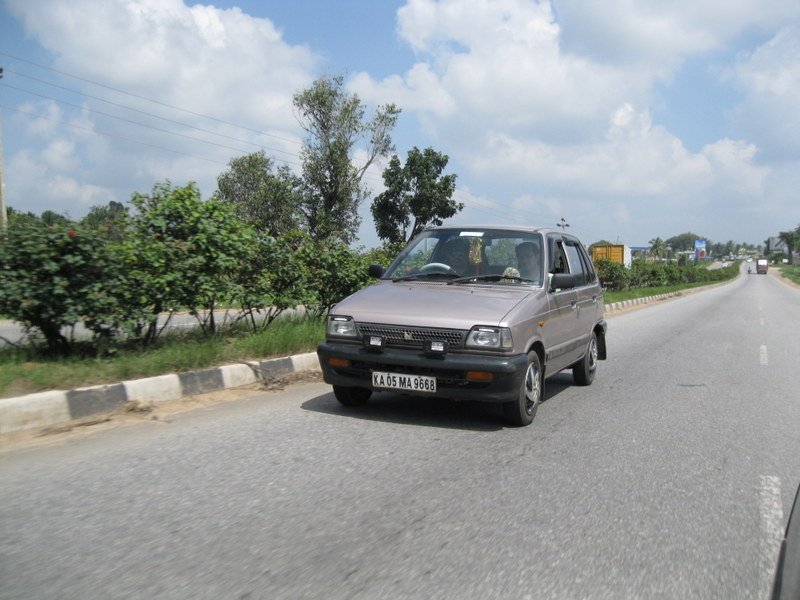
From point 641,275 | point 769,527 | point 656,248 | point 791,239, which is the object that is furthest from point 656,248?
point 769,527

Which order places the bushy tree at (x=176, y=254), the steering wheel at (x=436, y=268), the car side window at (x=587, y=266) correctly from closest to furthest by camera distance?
the steering wheel at (x=436, y=268) → the bushy tree at (x=176, y=254) → the car side window at (x=587, y=266)

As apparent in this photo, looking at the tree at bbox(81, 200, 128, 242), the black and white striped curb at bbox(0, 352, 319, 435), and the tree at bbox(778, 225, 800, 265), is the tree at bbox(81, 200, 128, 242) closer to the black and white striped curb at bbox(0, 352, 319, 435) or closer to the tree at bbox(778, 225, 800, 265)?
the black and white striped curb at bbox(0, 352, 319, 435)

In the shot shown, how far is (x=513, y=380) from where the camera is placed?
17.2 ft

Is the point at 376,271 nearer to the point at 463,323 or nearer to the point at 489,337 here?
the point at 463,323

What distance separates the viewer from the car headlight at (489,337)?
523cm

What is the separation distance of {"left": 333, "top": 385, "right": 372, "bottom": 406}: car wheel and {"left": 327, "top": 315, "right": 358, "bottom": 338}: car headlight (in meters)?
0.55

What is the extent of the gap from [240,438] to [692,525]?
10.4 ft

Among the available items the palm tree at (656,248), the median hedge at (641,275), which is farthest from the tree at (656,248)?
the median hedge at (641,275)

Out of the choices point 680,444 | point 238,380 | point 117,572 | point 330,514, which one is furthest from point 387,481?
point 238,380

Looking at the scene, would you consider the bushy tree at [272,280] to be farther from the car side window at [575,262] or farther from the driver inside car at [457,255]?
the car side window at [575,262]

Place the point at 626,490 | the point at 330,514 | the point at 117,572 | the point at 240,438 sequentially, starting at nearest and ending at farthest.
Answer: the point at 117,572, the point at 330,514, the point at 626,490, the point at 240,438

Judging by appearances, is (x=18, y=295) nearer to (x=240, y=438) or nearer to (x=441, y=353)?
(x=240, y=438)

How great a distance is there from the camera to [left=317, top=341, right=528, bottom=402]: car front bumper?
205 inches

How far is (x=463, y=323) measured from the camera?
530 centimetres
